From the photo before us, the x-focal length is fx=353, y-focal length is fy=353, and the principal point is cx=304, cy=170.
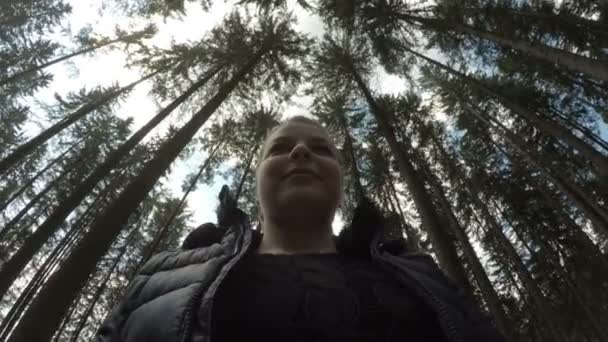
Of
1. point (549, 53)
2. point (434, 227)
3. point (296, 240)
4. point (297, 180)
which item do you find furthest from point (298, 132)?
point (549, 53)

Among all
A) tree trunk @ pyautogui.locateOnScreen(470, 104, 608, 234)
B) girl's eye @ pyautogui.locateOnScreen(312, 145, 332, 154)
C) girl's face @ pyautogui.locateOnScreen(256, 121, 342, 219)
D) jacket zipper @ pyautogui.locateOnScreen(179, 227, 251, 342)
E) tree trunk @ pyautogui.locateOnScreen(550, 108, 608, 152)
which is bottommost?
jacket zipper @ pyautogui.locateOnScreen(179, 227, 251, 342)

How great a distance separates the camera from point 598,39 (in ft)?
29.2

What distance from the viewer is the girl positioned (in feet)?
5.21

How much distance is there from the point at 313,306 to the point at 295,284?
0.58ft

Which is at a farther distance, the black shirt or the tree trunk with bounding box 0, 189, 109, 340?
the tree trunk with bounding box 0, 189, 109, 340

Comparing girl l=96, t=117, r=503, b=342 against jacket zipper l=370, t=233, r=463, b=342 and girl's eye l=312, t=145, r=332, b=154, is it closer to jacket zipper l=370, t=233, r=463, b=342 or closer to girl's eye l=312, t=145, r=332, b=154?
jacket zipper l=370, t=233, r=463, b=342

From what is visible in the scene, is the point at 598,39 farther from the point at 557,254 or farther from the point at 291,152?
the point at 291,152

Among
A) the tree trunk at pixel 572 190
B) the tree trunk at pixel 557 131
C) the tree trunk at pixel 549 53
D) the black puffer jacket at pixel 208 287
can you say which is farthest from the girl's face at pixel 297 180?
the tree trunk at pixel 572 190

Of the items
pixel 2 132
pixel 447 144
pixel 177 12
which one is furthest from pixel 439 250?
pixel 2 132

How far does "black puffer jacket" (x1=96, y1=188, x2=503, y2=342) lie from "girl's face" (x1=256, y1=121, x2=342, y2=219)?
240mm

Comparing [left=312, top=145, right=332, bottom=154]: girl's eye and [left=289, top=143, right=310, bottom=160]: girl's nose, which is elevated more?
[left=312, top=145, right=332, bottom=154]: girl's eye

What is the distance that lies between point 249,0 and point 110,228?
9.55 metres

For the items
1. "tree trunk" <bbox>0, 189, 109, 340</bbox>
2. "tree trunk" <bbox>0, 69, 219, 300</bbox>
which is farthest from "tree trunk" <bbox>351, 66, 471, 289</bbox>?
"tree trunk" <bbox>0, 189, 109, 340</bbox>

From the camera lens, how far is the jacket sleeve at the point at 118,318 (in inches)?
69.1
